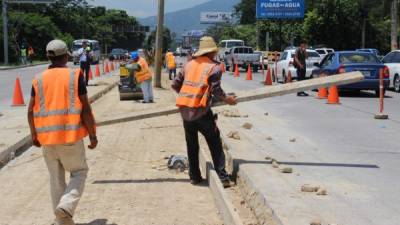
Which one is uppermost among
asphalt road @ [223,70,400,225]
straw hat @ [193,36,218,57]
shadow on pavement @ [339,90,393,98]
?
straw hat @ [193,36,218,57]

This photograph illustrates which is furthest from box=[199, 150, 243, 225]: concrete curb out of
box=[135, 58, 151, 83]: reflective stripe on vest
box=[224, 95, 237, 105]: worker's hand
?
box=[135, 58, 151, 83]: reflective stripe on vest

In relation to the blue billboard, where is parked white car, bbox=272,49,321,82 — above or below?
below

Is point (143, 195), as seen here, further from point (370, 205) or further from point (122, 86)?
point (122, 86)

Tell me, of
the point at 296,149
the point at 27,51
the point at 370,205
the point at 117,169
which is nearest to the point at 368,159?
the point at 296,149

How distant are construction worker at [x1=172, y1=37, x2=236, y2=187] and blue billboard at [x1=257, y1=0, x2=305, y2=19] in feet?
158

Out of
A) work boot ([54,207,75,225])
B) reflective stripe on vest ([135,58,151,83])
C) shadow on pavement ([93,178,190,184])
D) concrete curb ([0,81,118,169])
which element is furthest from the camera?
reflective stripe on vest ([135,58,151,83])

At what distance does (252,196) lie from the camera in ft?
21.8

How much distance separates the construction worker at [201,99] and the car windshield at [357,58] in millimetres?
13947

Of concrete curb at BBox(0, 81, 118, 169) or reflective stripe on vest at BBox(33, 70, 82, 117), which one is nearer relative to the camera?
reflective stripe on vest at BBox(33, 70, 82, 117)

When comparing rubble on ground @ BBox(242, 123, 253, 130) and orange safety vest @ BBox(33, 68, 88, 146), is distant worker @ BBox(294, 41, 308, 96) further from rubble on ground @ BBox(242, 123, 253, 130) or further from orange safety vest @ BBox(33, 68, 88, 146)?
orange safety vest @ BBox(33, 68, 88, 146)

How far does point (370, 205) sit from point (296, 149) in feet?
11.8

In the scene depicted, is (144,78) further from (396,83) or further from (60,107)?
(60,107)

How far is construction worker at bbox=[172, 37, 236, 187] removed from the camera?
716 cm

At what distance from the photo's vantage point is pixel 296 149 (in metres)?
9.93
